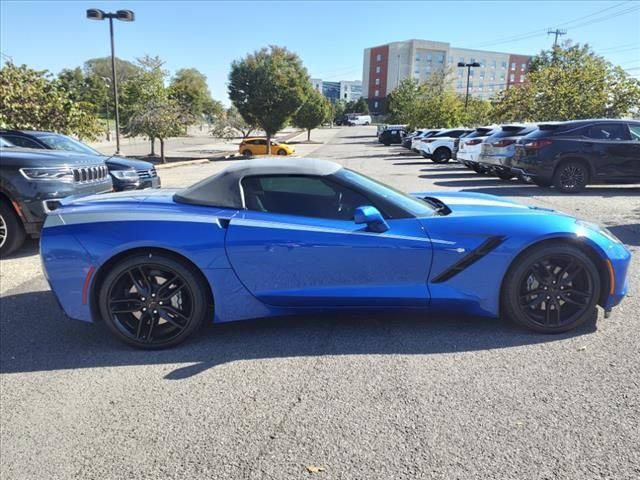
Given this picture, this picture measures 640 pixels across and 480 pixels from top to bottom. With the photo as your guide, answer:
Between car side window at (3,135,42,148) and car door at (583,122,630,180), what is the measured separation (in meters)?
10.9

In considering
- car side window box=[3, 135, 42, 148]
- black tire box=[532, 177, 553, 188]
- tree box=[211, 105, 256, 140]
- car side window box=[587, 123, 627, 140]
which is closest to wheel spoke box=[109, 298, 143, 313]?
car side window box=[3, 135, 42, 148]

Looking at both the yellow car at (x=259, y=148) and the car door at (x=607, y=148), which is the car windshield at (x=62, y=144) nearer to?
the car door at (x=607, y=148)

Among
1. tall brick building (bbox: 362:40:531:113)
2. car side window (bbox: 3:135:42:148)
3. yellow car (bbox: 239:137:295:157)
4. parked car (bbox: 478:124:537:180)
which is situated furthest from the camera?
tall brick building (bbox: 362:40:531:113)

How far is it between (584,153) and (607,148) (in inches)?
19.1

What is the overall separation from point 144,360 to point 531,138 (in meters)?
10.2

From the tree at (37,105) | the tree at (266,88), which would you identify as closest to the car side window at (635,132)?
the tree at (37,105)

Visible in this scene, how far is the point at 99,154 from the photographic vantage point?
866cm

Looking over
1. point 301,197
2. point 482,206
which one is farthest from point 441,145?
point 301,197

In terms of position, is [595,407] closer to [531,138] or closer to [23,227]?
[23,227]

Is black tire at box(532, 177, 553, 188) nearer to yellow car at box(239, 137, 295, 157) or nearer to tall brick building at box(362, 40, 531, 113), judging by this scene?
yellow car at box(239, 137, 295, 157)

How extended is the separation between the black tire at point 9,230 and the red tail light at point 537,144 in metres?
10.0

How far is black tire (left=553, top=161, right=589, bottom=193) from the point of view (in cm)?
1096

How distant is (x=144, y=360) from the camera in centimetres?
344

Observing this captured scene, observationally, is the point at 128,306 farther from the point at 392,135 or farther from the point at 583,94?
the point at 392,135
